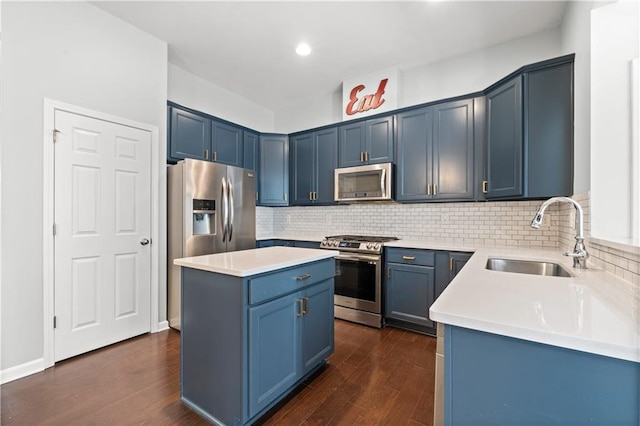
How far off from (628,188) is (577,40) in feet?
4.28

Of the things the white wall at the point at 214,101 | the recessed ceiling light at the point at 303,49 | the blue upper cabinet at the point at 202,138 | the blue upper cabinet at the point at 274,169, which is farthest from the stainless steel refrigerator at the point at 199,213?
the recessed ceiling light at the point at 303,49

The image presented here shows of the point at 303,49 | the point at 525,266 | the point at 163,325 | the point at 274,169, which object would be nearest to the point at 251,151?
the point at 274,169

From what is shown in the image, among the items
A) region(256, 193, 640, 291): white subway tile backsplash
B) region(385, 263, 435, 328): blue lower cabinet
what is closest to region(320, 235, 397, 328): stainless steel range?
region(385, 263, 435, 328): blue lower cabinet

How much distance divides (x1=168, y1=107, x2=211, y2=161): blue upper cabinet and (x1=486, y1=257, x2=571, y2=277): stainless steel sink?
130 inches

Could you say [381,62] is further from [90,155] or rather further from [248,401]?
[248,401]

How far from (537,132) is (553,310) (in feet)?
6.26

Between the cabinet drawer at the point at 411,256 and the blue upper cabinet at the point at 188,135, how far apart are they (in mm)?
2572

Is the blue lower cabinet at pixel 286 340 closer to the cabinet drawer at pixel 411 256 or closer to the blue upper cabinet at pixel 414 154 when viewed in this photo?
the cabinet drawer at pixel 411 256

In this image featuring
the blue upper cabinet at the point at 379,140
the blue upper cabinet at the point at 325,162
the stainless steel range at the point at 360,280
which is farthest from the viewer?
the blue upper cabinet at the point at 325,162

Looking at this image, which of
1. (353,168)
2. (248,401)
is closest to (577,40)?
(353,168)

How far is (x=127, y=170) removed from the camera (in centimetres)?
282

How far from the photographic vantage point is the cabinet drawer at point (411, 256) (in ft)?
9.72

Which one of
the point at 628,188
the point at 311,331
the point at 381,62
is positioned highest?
the point at 381,62

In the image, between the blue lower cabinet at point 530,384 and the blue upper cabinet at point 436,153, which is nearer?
the blue lower cabinet at point 530,384
